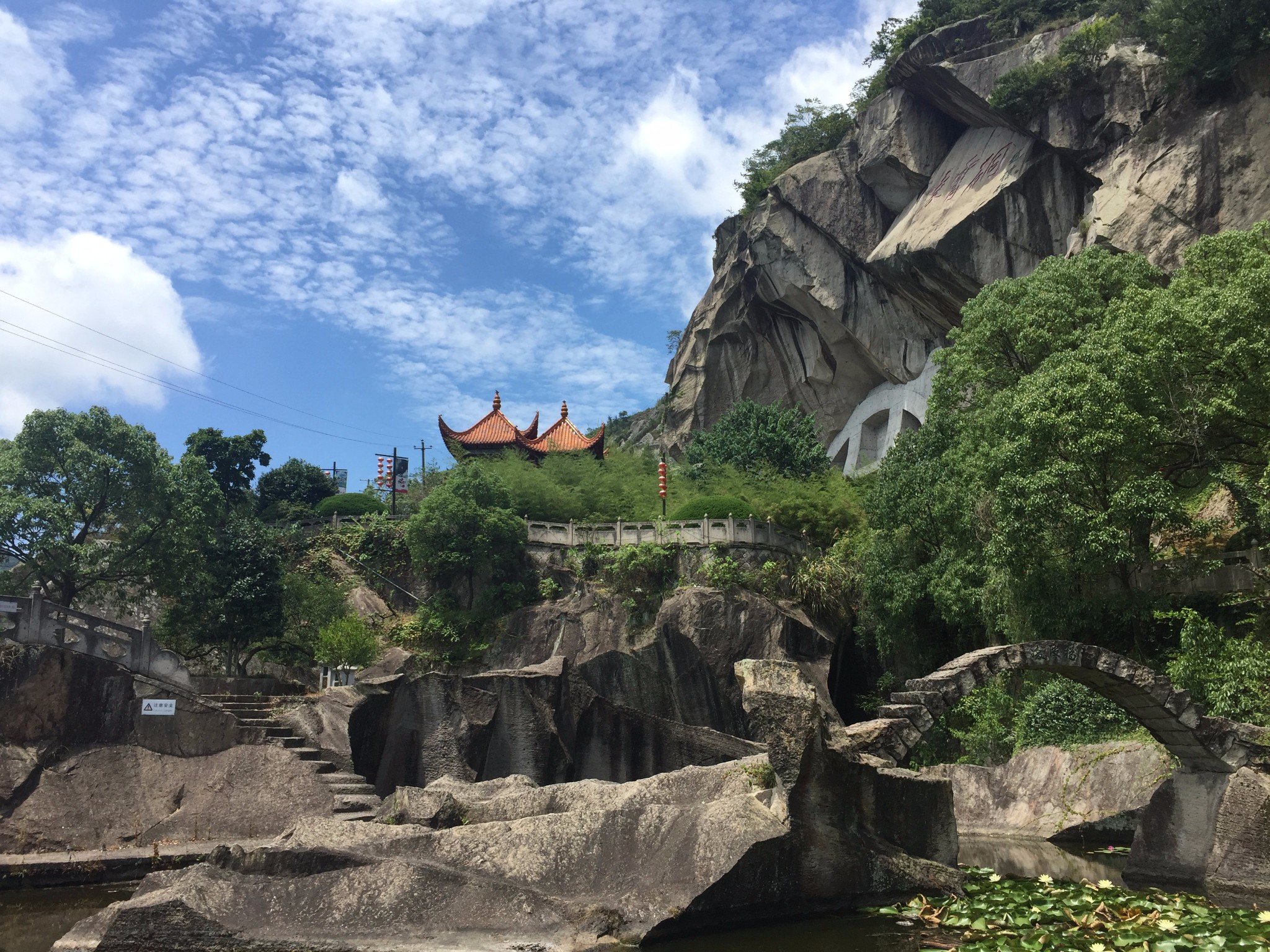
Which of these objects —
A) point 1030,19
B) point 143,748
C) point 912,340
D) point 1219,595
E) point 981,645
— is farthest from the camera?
point 912,340

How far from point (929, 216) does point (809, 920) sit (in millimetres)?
27183

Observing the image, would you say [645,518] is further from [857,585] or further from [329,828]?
[329,828]

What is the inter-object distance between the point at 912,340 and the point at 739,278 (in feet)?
25.5

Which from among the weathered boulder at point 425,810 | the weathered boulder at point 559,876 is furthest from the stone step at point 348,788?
the weathered boulder at point 559,876

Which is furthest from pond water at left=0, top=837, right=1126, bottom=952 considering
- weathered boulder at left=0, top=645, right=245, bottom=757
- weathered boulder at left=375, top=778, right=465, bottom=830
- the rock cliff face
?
the rock cliff face

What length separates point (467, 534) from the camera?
27.6 meters

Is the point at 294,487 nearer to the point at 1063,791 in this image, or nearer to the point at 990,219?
the point at 990,219

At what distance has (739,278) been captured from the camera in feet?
131

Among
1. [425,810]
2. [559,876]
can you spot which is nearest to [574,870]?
[559,876]

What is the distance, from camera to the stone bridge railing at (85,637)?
1611 centimetres

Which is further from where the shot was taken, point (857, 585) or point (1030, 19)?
point (1030, 19)

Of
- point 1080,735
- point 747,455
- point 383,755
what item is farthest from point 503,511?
point 1080,735

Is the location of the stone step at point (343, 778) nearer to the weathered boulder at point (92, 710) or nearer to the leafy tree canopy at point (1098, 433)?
the weathered boulder at point (92, 710)

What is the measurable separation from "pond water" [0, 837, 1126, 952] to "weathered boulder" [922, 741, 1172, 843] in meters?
0.42
